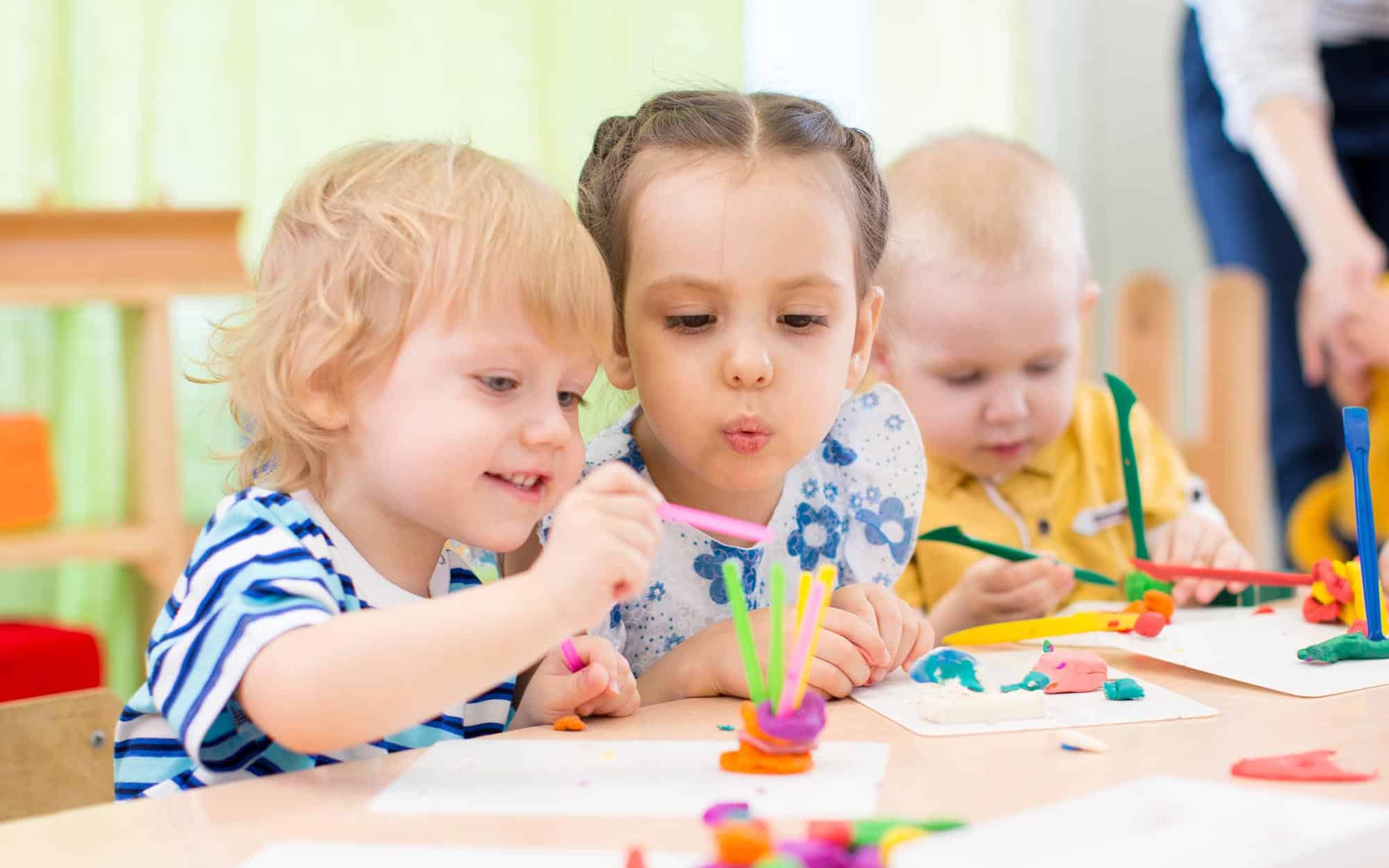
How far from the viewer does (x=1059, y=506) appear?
1.38m

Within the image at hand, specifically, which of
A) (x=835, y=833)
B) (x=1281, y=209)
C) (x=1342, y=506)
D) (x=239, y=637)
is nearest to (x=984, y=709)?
(x=835, y=833)

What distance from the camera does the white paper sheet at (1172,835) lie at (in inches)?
17.1

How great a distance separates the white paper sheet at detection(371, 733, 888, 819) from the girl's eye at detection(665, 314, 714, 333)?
0.31m

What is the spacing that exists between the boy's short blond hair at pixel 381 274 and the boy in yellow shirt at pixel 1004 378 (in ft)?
1.47

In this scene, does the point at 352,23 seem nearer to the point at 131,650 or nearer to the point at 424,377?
the point at 131,650

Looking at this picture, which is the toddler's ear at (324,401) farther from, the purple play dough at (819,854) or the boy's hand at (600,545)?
the purple play dough at (819,854)

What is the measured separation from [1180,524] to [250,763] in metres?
0.89

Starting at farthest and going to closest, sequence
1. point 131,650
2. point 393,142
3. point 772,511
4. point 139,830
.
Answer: point 131,650
point 772,511
point 393,142
point 139,830

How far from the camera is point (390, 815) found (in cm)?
56

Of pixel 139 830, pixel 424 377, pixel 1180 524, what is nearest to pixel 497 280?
pixel 424 377

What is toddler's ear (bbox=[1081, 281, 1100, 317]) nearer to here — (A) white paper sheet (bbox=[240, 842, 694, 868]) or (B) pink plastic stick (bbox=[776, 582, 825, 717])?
(B) pink plastic stick (bbox=[776, 582, 825, 717])

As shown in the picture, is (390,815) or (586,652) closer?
(390,815)

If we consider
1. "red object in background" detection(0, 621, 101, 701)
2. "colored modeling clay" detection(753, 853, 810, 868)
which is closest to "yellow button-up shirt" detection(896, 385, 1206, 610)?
"colored modeling clay" detection(753, 853, 810, 868)

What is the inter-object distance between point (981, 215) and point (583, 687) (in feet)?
2.34
